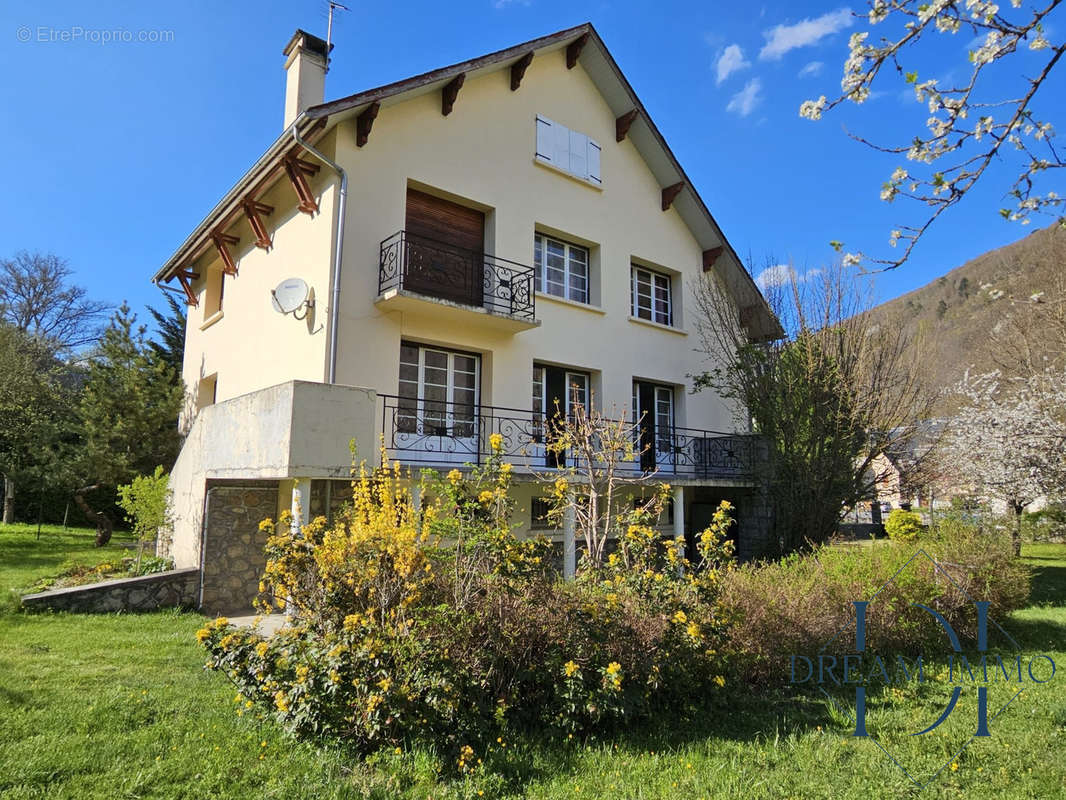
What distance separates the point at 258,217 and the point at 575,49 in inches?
289

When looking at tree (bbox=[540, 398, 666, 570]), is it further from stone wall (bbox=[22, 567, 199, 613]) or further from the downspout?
stone wall (bbox=[22, 567, 199, 613])

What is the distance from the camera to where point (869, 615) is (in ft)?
22.8

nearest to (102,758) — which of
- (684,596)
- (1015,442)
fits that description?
(684,596)

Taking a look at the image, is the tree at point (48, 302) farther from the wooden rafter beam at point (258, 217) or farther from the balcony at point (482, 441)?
the balcony at point (482, 441)

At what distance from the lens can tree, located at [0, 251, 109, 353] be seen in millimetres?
28156

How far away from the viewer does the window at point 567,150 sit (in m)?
13.0

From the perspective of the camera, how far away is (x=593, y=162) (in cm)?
1386

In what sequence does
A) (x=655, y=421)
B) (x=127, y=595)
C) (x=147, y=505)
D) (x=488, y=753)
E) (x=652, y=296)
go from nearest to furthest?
(x=488, y=753)
(x=127, y=595)
(x=147, y=505)
(x=655, y=421)
(x=652, y=296)

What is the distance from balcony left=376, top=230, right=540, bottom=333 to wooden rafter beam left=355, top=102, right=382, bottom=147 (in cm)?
155

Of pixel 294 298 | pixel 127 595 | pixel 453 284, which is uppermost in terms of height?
pixel 453 284

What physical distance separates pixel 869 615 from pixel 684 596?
2925mm

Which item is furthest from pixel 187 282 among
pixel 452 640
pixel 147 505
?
pixel 452 640

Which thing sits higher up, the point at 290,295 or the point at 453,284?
the point at 453,284

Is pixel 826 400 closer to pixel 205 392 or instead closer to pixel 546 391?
pixel 546 391
